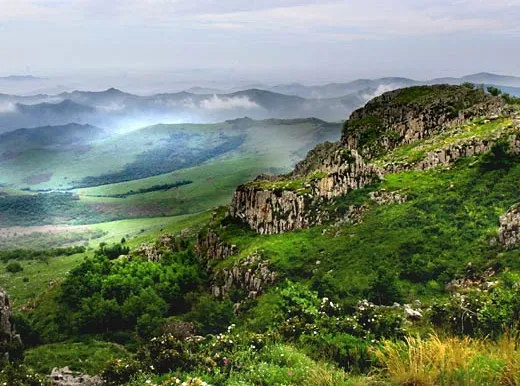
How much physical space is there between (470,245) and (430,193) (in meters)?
11.7

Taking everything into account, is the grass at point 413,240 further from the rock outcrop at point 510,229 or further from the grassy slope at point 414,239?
the rock outcrop at point 510,229

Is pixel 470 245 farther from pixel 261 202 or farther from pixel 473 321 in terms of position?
pixel 261 202

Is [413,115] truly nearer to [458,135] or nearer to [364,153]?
[364,153]

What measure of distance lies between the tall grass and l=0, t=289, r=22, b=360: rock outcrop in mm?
36799

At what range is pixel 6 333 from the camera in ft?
151

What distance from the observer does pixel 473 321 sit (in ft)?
67.1

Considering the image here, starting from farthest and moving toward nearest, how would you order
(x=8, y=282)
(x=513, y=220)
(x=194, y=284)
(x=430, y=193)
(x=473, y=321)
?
(x=8, y=282) → (x=194, y=284) → (x=430, y=193) → (x=513, y=220) → (x=473, y=321)

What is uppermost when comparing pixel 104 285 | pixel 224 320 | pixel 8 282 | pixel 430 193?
pixel 430 193

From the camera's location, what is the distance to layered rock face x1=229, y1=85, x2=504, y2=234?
59906 mm

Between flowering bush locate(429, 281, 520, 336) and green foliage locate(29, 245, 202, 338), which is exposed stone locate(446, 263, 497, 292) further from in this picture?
green foliage locate(29, 245, 202, 338)

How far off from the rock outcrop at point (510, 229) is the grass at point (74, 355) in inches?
1220

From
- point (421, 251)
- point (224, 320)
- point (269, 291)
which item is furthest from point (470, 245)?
point (224, 320)

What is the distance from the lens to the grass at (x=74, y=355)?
4088 centimetres

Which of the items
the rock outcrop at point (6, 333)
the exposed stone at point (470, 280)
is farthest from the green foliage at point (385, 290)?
the rock outcrop at point (6, 333)
